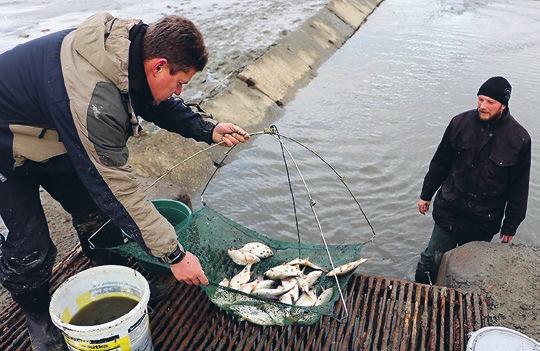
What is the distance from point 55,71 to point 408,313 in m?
3.25

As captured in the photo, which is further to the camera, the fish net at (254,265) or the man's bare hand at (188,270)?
the fish net at (254,265)

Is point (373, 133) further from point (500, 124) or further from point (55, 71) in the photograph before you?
point (55, 71)

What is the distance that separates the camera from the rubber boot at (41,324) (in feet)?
10.9

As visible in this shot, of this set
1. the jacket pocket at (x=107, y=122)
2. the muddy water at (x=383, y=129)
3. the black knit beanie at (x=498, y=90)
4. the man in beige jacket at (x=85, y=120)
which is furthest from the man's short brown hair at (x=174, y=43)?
the muddy water at (x=383, y=129)

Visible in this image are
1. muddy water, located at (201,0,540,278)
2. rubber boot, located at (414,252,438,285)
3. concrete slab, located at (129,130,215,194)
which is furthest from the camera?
concrete slab, located at (129,130,215,194)

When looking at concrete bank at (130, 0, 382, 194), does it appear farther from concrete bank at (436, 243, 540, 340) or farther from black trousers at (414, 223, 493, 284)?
concrete bank at (436, 243, 540, 340)

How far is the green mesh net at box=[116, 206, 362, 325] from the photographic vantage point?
140 inches

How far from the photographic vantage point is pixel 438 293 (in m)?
4.03

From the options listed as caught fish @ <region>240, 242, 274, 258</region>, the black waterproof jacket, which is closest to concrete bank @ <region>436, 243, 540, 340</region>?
the black waterproof jacket

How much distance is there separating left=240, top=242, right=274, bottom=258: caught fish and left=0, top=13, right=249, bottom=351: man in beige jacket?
3.77ft

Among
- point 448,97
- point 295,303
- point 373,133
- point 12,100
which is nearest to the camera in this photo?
point 12,100

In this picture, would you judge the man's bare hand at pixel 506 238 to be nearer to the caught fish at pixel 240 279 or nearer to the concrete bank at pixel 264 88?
the caught fish at pixel 240 279

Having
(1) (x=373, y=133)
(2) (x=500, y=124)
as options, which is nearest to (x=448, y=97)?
(1) (x=373, y=133)

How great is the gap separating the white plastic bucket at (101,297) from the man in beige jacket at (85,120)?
309 mm
